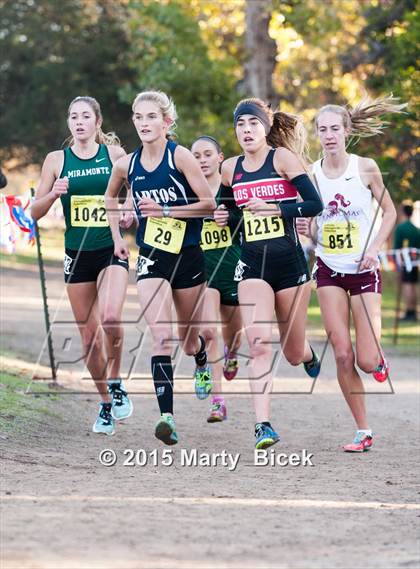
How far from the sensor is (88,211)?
8.81 metres

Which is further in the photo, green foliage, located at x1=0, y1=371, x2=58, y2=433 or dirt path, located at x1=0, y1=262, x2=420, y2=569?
green foliage, located at x1=0, y1=371, x2=58, y2=433

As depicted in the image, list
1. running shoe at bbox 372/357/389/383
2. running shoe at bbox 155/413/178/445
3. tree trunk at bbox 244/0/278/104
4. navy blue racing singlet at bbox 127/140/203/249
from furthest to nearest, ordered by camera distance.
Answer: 1. tree trunk at bbox 244/0/278/104
2. running shoe at bbox 372/357/389/383
3. navy blue racing singlet at bbox 127/140/203/249
4. running shoe at bbox 155/413/178/445

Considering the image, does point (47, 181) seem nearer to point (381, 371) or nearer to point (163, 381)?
point (163, 381)

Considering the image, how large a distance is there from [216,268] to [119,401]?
64.0 inches

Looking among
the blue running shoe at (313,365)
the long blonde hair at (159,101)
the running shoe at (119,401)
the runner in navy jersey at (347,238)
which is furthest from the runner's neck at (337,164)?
the running shoe at (119,401)

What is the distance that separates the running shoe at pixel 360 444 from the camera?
346 inches

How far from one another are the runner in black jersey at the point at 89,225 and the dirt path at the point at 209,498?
855 mm

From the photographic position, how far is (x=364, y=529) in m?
5.89

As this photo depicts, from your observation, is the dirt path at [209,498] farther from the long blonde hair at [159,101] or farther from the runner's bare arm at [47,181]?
the long blonde hair at [159,101]

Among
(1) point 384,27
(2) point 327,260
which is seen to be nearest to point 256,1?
(1) point 384,27

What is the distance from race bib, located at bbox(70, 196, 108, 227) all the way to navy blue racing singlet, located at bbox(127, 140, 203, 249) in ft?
1.79

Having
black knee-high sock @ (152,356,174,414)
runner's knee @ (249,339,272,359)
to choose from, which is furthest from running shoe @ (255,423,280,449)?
black knee-high sock @ (152,356,174,414)

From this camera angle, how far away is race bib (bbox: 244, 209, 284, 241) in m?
8.16

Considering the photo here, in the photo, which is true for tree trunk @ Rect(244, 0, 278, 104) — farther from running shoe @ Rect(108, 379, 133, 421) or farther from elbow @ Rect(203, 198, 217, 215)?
elbow @ Rect(203, 198, 217, 215)
